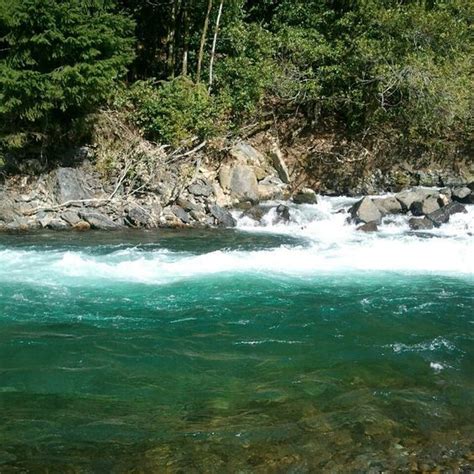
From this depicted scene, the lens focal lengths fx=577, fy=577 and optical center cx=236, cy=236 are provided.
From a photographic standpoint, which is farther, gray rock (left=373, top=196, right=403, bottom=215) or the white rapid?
gray rock (left=373, top=196, right=403, bottom=215)

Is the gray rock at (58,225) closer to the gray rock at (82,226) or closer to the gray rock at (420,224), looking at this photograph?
the gray rock at (82,226)

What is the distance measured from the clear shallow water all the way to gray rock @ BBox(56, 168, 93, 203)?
3.97 meters

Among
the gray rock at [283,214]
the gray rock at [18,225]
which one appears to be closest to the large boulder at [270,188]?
the gray rock at [283,214]

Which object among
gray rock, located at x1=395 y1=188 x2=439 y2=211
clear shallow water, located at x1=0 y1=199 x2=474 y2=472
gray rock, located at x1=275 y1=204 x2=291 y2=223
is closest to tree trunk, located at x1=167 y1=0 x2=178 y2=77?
gray rock, located at x1=275 y1=204 x2=291 y2=223

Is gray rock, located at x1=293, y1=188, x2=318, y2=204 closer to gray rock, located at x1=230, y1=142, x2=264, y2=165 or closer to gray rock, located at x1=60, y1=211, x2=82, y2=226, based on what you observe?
gray rock, located at x1=230, y1=142, x2=264, y2=165

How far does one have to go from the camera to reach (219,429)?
505 centimetres

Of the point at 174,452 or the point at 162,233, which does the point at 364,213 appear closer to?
the point at 162,233

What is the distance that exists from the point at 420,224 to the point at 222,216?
18.0 ft

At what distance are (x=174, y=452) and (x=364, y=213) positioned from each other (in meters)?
12.5

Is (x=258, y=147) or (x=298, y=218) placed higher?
(x=258, y=147)

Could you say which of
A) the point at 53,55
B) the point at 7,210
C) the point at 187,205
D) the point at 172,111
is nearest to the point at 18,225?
the point at 7,210

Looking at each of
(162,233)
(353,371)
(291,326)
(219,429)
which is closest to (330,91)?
(162,233)

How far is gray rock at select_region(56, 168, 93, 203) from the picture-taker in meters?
16.0

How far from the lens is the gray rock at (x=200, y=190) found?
683 inches
